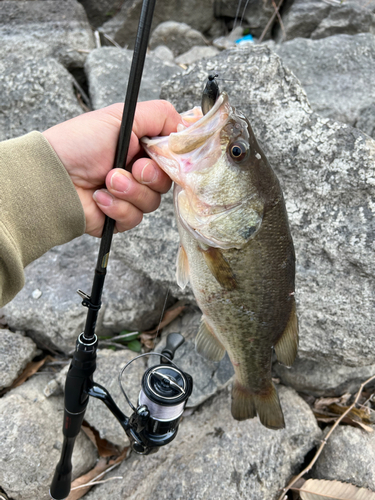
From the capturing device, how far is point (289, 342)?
6.10ft

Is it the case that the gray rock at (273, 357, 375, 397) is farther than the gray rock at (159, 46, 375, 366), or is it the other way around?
the gray rock at (273, 357, 375, 397)

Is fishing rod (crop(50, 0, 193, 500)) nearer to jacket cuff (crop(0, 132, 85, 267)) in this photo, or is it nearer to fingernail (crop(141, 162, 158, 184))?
fingernail (crop(141, 162, 158, 184))

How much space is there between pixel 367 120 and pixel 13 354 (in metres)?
3.47

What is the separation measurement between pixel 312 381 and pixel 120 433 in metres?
1.49

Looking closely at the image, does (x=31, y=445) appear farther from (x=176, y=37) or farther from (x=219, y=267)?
(x=176, y=37)

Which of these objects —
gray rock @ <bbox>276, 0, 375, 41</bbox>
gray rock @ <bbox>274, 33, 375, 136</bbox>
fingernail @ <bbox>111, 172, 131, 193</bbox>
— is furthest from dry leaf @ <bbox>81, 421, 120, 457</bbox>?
gray rock @ <bbox>276, 0, 375, 41</bbox>

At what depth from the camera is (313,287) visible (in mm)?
2354

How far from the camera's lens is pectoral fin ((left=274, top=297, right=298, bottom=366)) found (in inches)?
71.5

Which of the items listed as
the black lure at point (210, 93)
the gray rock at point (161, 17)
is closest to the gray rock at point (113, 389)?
the black lure at point (210, 93)

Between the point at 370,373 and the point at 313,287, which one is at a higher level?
the point at 313,287

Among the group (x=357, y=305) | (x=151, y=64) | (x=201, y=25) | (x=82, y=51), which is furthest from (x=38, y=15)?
(x=357, y=305)

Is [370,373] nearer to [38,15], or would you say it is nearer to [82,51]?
[82,51]

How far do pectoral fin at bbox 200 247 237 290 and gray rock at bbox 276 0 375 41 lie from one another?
14.8 feet

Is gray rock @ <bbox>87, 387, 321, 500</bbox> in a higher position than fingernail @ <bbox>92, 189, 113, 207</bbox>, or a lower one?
lower
